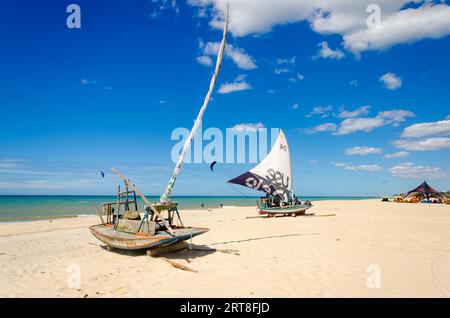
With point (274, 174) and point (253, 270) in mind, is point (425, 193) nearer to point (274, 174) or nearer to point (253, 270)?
point (274, 174)

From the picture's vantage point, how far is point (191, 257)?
38.3ft

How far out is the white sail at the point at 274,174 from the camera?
93.4ft

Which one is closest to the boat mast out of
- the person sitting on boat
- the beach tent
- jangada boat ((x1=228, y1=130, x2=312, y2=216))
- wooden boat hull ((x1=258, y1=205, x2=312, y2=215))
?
jangada boat ((x1=228, y1=130, x2=312, y2=216))

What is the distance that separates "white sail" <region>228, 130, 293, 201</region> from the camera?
2847cm

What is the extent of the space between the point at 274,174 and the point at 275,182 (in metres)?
0.77

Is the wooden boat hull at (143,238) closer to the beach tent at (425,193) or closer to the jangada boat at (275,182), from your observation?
the jangada boat at (275,182)

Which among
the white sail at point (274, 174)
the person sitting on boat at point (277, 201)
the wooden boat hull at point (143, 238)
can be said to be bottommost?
the wooden boat hull at point (143, 238)

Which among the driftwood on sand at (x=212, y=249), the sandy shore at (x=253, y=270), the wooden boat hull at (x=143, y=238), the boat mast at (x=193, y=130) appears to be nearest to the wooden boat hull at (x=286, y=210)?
the sandy shore at (x=253, y=270)

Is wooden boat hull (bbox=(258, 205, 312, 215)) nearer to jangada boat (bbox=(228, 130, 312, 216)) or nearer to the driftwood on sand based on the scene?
jangada boat (bbox=(228, 130, 312, 216))

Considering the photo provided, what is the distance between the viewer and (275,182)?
28.7 metres

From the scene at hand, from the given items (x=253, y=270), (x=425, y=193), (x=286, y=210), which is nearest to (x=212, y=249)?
(x=253, y=270)

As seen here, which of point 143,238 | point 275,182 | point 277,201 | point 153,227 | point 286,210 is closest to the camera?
point 143,238

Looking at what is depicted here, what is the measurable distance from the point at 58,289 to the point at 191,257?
476 cm
